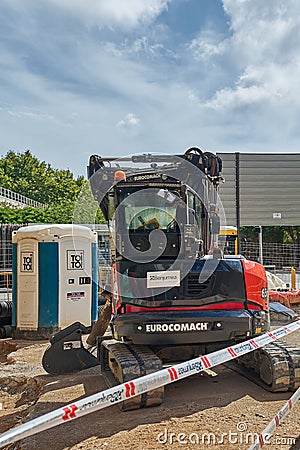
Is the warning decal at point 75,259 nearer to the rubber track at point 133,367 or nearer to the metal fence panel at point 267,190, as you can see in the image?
the rubber track at point 133,367

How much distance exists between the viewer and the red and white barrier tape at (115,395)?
2730mm

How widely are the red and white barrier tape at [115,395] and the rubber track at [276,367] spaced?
642 millimetres

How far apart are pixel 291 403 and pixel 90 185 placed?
3.59 meters

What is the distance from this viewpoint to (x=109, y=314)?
8461mm

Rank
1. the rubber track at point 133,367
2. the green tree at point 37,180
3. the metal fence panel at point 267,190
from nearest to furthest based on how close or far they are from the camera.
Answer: the rubber track at point 133,367
the metal fence panel at point 267,190
the green tree at point 37,180

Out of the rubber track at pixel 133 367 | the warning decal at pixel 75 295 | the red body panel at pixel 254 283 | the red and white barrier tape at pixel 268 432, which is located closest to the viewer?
the red and white barrier tape at pixel 268 432

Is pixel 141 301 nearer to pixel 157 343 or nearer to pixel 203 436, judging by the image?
pixel 157 343

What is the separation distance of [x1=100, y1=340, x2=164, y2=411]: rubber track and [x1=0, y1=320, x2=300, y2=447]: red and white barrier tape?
1092 millimetres

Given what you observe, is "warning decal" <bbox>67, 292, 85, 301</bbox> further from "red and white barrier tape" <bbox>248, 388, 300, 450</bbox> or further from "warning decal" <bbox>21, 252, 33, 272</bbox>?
"red and white barrier tape" <bbox>248, 388, 300, 450</bbox>

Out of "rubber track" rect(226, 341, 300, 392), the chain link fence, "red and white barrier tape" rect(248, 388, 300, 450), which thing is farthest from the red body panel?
the chain link fence

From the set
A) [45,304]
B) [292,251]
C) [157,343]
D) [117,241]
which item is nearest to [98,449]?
[157,343]

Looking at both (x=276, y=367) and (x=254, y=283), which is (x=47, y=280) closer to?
(x=254, y=283)

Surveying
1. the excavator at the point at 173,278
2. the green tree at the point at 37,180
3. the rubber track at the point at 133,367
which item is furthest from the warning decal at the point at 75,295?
the green tree at the point at 37,180

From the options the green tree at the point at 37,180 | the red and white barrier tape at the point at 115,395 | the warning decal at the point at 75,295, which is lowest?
the warning decal at the point at 75,295
